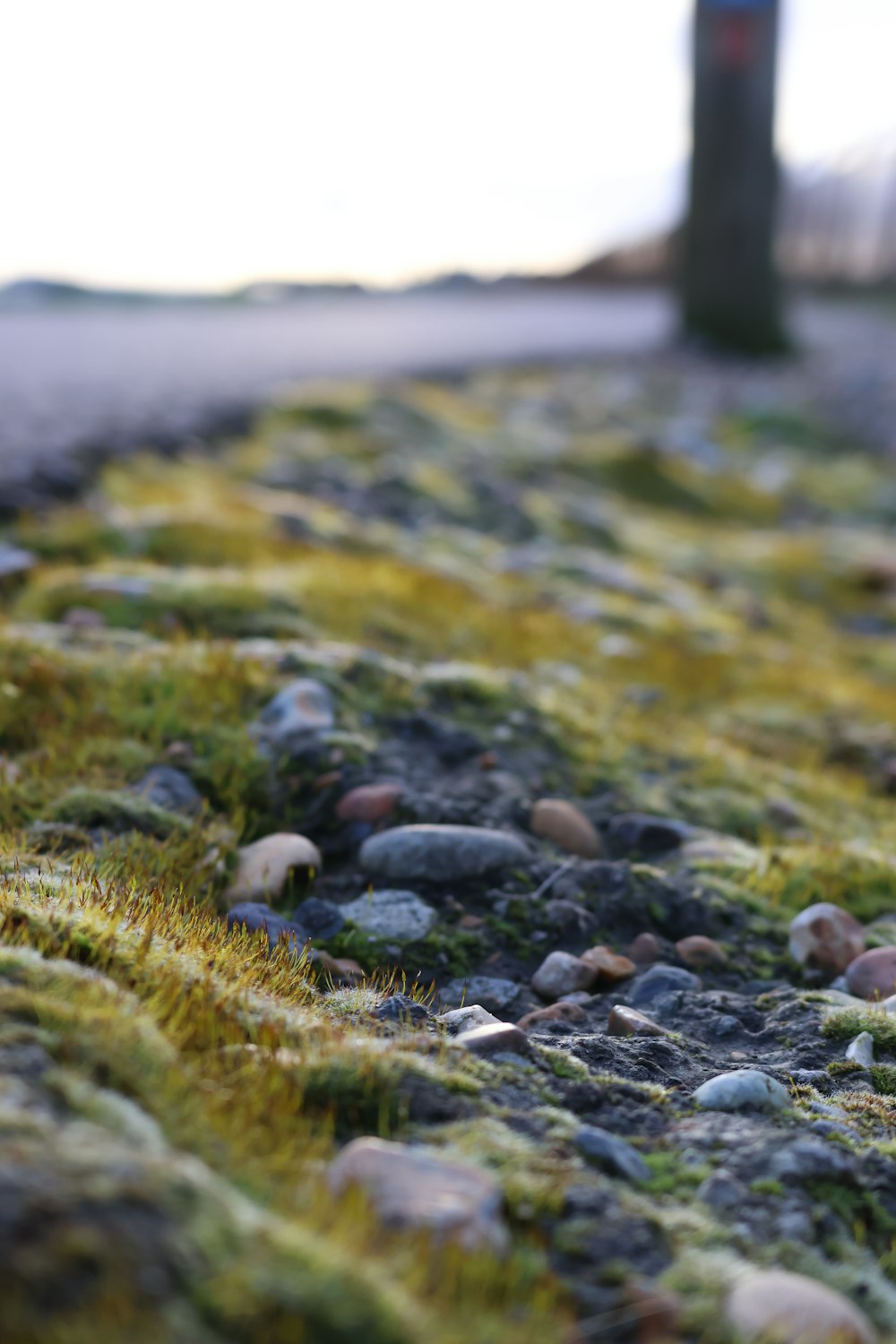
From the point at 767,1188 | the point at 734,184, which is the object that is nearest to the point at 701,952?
the point at 767,1188

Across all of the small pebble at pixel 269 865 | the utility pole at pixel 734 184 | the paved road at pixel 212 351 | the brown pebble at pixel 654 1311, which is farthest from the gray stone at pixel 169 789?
the utility pole at pixel 734 184

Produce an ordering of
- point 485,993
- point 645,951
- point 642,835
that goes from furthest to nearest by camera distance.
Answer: point 642,835 < point 645,951 < point 485,993

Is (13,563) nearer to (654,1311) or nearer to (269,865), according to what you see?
(269,865)

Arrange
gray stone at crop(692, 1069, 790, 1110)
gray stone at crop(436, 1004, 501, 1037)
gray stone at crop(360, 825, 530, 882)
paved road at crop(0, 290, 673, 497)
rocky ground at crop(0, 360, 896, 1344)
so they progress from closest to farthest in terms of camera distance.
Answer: rocky ground at crop(0, 360, 896, 1344) → gray stone at crop(692, 1069, 790, 1110) → gray stone at crop(436, 1004, 501, 1037) → gray stone at crop(360, 825, 530, 882) → paved road at crop(0, 290, 673, 497)

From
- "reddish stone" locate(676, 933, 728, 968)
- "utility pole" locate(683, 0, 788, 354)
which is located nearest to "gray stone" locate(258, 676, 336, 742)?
"reddish stone" locate(676, 933, 728, 968)

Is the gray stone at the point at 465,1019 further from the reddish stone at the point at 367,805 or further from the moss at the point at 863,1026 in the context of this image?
the reddish stone at the point at 367,805

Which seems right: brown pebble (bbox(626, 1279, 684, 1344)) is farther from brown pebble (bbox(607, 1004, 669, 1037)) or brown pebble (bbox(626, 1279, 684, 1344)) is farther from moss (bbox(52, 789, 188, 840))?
moss (bbox(52, 789, 188, 840))
